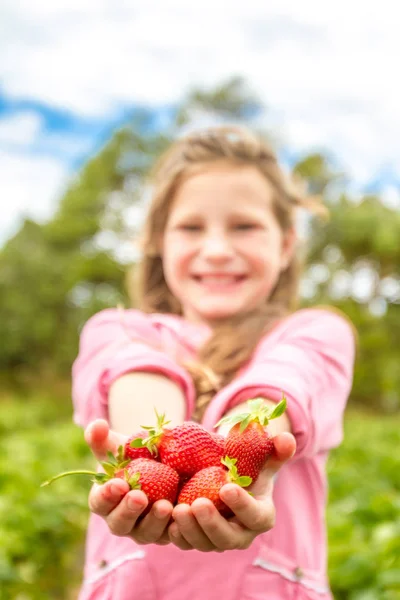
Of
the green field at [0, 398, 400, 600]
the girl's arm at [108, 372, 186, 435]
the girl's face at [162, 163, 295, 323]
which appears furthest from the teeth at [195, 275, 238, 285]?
the green field at [0, 398, 400, 600]

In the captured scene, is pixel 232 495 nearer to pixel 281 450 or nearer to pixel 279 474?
pixel 281 450

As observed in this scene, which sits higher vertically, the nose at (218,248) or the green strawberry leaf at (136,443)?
the nose at (218,248)

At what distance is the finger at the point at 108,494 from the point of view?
1.27 meters

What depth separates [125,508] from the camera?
1259 millimetres

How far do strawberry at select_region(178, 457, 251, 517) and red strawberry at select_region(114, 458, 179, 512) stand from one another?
0.03 m

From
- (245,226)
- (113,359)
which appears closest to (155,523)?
(113,359)

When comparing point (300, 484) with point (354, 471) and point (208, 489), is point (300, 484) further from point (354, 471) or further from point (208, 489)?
point (354, 471)

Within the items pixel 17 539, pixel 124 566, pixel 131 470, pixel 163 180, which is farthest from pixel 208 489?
pixel 17 539

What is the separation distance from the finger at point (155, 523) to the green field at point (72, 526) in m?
2.20

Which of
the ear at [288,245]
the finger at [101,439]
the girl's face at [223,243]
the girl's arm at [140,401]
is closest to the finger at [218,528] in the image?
the finger at [101,439]

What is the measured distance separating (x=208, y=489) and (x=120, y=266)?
19.5 metres

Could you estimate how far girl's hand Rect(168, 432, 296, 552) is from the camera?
1.25m

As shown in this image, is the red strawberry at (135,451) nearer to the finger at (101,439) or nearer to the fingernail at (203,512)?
the finger at (101,439)

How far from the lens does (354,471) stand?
6.61 m
